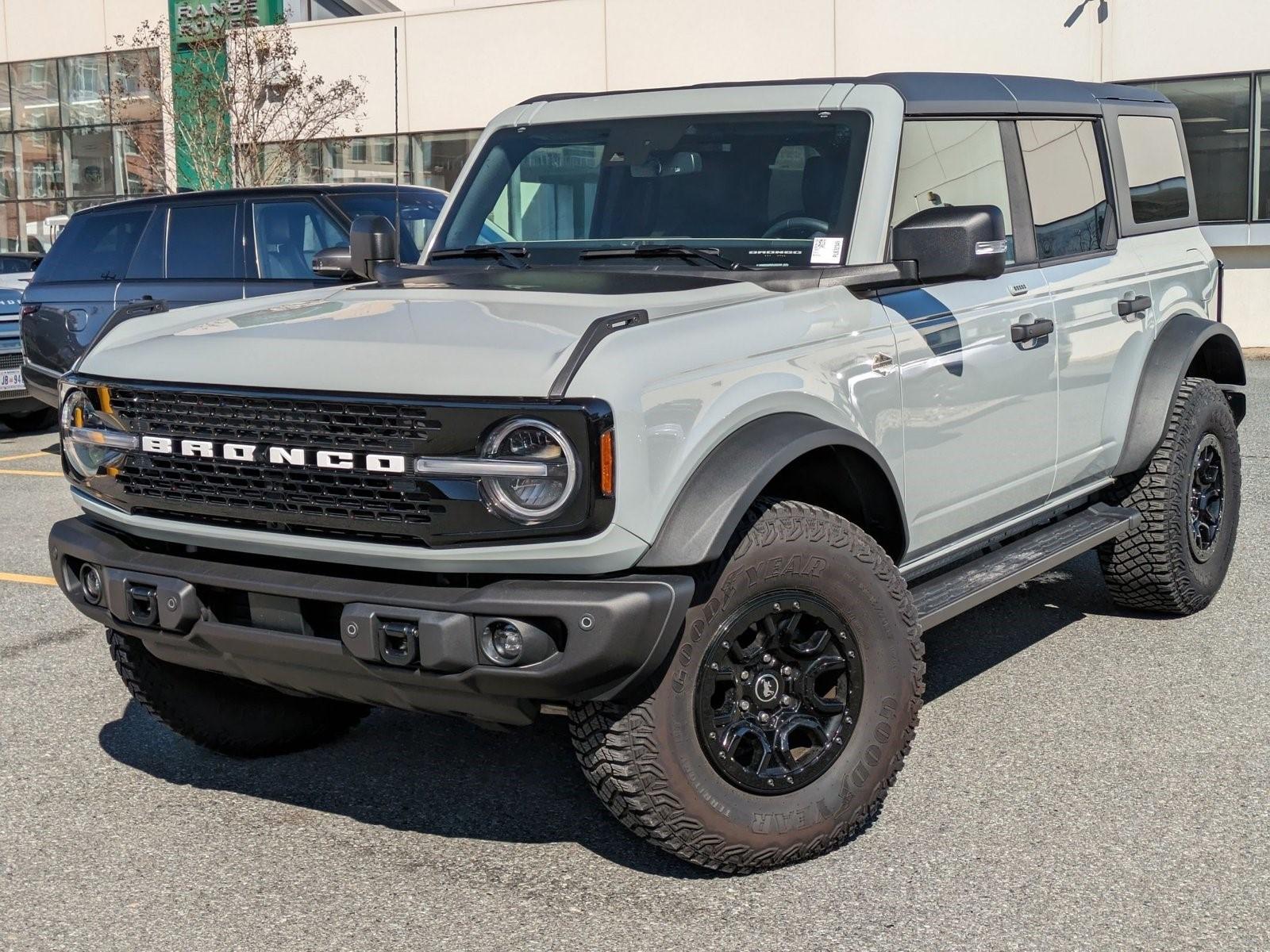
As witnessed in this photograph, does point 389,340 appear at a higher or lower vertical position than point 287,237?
lower

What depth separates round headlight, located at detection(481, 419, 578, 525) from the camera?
9.95 feet

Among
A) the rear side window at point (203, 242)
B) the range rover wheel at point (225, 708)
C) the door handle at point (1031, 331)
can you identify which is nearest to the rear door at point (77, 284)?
the rear side window at point (203, 242)

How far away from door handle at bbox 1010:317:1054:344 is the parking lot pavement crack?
3777 millimetres

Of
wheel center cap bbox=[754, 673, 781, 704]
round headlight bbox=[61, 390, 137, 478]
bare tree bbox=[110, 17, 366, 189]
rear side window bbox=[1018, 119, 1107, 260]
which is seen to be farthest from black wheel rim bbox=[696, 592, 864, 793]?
bare tree bbox=[110, 17, 366, 189]

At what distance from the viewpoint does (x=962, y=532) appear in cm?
441

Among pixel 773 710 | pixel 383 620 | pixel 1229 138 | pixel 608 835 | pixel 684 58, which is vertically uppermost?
pixel 684 58

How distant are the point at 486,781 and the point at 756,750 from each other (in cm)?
106

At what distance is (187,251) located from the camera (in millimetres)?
9586

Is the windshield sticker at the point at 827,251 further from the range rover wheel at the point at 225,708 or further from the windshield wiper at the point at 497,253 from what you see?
the range rover wheel at the point at 225,708

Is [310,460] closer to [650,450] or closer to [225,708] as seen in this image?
[650,450]

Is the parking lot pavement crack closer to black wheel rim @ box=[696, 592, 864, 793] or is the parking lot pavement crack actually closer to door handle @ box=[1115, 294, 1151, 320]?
black wheel rim @ box=[696, 592, 864, 793]

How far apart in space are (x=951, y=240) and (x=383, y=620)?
5.82ft

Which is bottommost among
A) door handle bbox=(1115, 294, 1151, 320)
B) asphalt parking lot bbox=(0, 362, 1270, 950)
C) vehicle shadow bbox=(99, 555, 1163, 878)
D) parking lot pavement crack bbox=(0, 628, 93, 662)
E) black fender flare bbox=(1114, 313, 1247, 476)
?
vehicle shadow bbox=(99, 555, 1163, 878)

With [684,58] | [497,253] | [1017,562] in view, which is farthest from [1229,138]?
[497,253]
